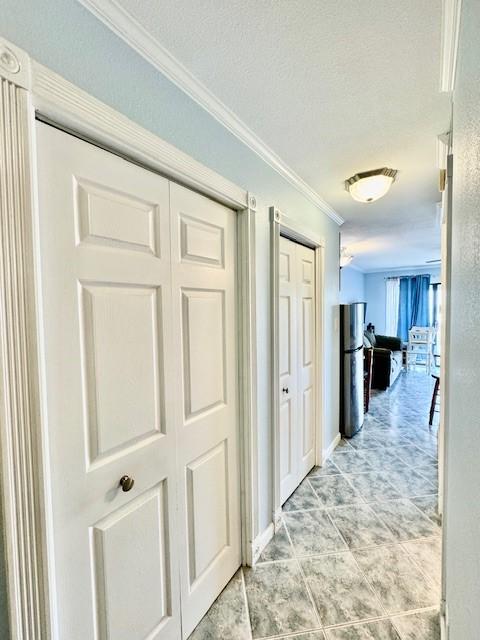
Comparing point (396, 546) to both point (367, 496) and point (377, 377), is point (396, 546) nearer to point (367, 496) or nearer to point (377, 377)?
point (367, 496)

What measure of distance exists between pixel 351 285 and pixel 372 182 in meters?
5.78

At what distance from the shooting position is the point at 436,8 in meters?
0.93

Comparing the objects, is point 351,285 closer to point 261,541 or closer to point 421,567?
point 421,567

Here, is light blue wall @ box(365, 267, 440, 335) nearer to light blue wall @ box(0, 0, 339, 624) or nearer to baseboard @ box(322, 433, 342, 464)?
baseboard @ box(322, 433, 342, 464)

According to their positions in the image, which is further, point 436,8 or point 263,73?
point 263,73

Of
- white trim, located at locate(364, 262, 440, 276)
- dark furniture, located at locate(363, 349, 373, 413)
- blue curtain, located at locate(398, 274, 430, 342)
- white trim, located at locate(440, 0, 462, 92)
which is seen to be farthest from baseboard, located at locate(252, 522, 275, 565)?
blue curtain, located at locate(398, 274, 430, 342)

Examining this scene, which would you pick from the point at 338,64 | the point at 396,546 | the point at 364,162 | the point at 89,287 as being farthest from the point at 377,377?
the point at 89,287

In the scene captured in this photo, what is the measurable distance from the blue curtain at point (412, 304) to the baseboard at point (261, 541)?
739 cm

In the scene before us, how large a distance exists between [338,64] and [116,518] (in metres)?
1.82

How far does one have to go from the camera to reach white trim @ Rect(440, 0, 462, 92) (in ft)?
2.93

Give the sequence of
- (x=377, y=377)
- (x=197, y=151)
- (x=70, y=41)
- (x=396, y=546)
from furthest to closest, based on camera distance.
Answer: (x=377, y=377), (x=396, y=546), (x=197, y=151), (x=70, y=41)

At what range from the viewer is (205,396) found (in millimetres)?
1419

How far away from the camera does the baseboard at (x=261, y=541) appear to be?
1.71 meters

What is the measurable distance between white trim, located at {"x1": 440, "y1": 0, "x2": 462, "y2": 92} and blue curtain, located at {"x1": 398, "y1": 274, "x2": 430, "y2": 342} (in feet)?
24.5
